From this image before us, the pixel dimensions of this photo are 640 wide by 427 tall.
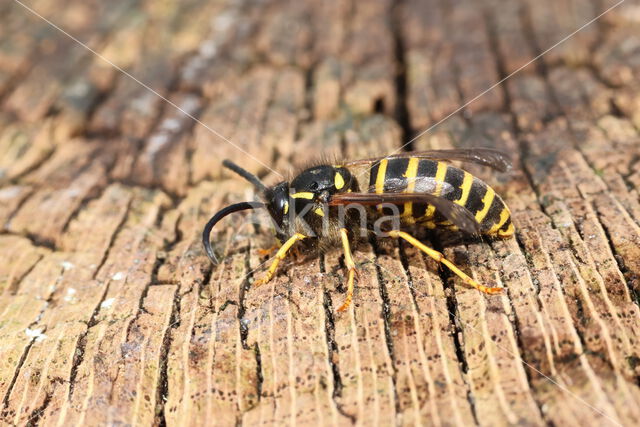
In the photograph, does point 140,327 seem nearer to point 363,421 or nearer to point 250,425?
point 250,425

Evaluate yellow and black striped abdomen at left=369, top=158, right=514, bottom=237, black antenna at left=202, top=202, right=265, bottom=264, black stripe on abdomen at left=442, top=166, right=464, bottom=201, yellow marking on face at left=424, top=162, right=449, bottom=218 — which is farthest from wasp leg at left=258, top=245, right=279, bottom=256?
black stripe on abdomen at left=442, top=166, right=464, bottom=201

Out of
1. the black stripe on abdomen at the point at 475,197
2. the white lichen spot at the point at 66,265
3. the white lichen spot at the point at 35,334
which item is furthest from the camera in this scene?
the white lichen spot at the point at 66,265

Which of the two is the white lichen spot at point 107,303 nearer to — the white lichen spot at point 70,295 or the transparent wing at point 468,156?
the white lichen spot at point 70,295

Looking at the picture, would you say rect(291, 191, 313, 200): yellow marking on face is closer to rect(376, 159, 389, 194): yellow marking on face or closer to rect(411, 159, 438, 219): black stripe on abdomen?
rect(376, 159, 389, 194): yellow marking on face

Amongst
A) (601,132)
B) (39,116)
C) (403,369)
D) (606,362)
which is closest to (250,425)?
Result: (403,369)

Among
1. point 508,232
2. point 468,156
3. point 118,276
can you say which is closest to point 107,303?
point 118,276

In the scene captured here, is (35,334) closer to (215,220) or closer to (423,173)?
(215,220)

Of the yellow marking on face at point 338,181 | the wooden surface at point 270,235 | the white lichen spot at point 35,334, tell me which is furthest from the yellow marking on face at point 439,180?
the white lichen spot at point 35,334
